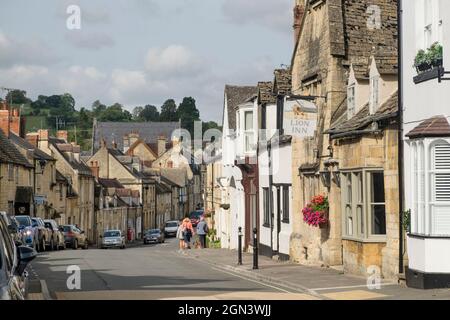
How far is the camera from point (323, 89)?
27.5 m

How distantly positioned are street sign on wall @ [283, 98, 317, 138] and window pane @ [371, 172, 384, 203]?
155 inches

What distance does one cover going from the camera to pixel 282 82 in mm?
34562

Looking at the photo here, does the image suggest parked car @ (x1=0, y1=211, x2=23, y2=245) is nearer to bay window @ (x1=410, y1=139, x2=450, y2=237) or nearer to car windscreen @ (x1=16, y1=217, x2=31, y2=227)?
bay window @ (x1=410, y1=139, x2=450, y2=237)

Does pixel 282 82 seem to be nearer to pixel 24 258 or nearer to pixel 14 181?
pixel 24 258

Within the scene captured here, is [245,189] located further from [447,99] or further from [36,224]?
[447,99]

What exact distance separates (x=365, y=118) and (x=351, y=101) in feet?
6.54

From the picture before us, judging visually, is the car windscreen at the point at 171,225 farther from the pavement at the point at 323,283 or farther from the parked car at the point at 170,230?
the pavement at the point at 323,283

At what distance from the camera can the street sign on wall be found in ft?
84.1

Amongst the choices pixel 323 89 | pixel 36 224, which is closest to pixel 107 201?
pixel 36 224

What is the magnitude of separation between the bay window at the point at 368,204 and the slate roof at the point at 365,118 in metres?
1.14

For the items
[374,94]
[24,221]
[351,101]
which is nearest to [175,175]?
[24,221]

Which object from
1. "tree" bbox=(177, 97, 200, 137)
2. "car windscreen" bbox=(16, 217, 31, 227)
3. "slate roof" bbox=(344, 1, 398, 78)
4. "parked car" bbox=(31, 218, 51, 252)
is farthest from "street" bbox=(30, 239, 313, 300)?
"tree" bbox=(177, 97, 200, 137)

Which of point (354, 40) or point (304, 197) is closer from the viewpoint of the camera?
point (354, 40)
